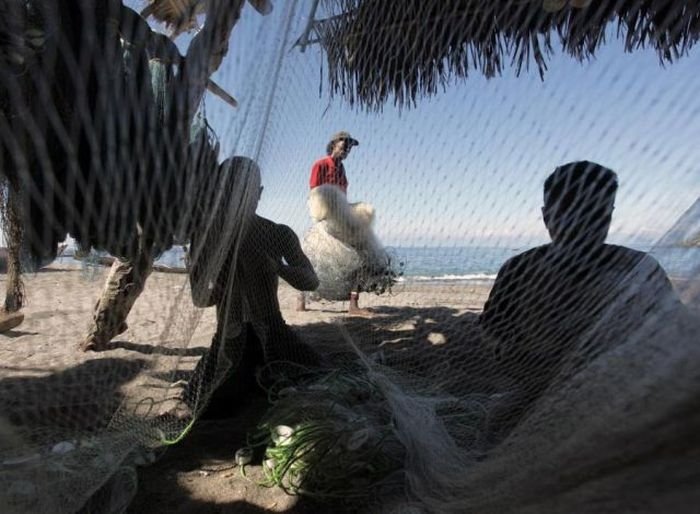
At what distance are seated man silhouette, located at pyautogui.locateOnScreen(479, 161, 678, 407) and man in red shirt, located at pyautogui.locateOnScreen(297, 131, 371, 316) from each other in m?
0.76

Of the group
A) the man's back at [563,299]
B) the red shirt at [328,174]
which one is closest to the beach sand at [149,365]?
the man's back at [563,299]

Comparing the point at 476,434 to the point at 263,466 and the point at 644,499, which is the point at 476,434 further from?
the point at 644,499

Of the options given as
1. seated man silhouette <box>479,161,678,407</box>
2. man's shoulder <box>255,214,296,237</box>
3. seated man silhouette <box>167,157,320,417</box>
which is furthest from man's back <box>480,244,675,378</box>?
man's shoulder <box>255,214,296,237</box>

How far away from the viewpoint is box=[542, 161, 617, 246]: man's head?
1041 mm

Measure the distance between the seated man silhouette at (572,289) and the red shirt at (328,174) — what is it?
33.0 inches

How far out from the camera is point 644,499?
1.97 ft

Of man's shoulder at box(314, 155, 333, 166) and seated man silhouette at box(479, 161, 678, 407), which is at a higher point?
man's shoulder at box(314, 155, 333, 166)

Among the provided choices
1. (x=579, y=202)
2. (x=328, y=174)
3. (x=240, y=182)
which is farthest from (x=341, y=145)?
(x=579, y=202)

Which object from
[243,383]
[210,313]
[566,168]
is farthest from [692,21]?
[210,313]

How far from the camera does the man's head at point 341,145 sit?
5.61 ft

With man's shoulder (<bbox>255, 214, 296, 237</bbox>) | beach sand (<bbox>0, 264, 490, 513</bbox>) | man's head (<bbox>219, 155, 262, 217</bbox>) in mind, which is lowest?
beach sand (<bbox>0, 264, 490, 513</bbox>)

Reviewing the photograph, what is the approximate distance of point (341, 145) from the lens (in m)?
1.79

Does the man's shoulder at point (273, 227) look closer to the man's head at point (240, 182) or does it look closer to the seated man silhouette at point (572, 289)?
the man's head at point (240, 182)

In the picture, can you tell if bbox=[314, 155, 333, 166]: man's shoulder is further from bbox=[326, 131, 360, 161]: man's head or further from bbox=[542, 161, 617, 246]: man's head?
bbox=[542, 161, 617, 246]: man's head
